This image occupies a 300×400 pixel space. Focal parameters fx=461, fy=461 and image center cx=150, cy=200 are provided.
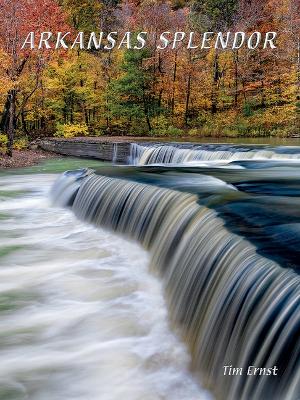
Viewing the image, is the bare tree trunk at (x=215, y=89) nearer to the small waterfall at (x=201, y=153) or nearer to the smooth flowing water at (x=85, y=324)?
the small waterfall at (x=201, y=153)

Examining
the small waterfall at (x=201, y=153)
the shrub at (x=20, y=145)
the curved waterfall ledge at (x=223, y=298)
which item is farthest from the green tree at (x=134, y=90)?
the curved waterfall ledge at (x=223, y=298)

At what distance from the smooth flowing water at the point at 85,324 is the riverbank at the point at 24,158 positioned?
31.7ft

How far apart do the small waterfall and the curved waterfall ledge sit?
7.22 metres

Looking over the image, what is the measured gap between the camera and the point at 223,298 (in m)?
3.54

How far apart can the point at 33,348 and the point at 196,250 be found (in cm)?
177

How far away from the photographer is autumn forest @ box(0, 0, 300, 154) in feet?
84.1

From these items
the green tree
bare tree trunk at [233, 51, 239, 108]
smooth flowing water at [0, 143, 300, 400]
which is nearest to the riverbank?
the green tree

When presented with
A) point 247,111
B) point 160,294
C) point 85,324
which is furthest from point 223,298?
point 247,111

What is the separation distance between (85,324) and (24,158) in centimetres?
1506

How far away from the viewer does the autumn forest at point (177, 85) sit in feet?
84.1

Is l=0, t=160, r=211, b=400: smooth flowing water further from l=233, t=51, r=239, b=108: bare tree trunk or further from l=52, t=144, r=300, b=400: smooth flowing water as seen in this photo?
l=233, t=51, r=239, b=108: bare tree trunk

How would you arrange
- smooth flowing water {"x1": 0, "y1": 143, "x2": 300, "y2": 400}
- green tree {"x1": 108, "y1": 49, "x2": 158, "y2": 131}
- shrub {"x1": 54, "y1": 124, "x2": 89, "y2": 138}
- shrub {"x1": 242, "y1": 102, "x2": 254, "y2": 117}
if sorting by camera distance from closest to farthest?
smooth flowing water {"x1": 0, "y1": 143, "x2": 300, "y2": 400}, shrub {"x1": 54, "y1": 124, "x2": 89, "y2": 138}, green tree {"x1": 108, "y1": 49, "x2": 158, "y2": 131}, shrub {"x1": 242, "y1": 102, "x2": 254, "y2": 117}

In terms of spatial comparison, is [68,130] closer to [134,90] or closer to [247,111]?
[134,90]

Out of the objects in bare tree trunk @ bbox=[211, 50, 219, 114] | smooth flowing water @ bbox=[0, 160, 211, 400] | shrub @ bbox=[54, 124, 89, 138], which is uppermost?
bare tree trunk @ bbox=[211, 50, 219, 114]
